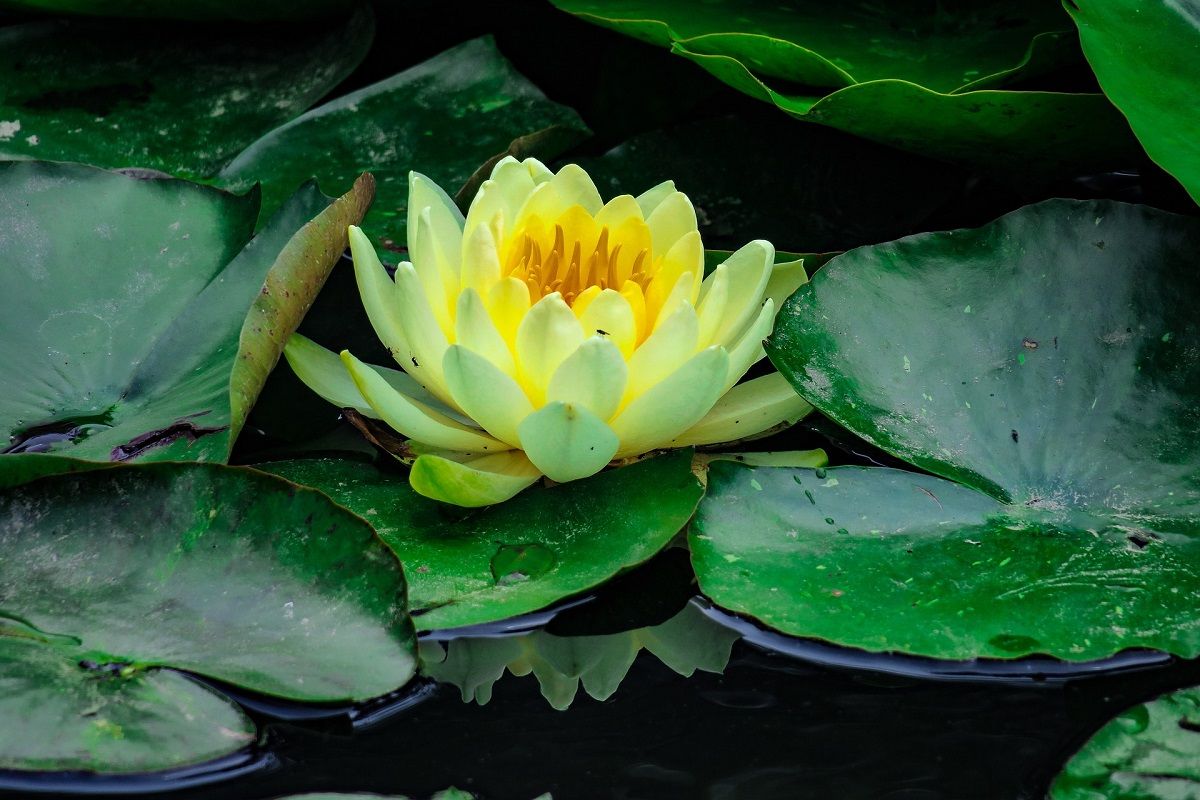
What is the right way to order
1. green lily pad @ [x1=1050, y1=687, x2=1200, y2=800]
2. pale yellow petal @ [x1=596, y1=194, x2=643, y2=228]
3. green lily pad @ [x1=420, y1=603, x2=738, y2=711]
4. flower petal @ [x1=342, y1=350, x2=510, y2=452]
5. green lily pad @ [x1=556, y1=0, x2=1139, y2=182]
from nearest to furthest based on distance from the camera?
green lily pad @ [x1=1050, y1=687, x2=1200, y2=800]
green lily pad @ [x1=420, y1=603, x2=738, y2=711]
flower petal @ [x1=342, y1=350, x2=510, y2=452]
pale yellow petal @ [x1=596, y1=194, x2=643, y2=228]
green lily pad @ [x1=556, y1=0, x2=1139, y2=182]

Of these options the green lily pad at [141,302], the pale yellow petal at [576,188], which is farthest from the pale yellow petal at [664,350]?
the green lily pad at [141,302]

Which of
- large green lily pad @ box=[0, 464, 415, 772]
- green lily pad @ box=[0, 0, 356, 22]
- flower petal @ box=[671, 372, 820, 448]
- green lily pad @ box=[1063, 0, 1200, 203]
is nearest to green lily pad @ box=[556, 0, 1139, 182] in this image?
green lily pad @ box=[1063, 0, 1200, 203]

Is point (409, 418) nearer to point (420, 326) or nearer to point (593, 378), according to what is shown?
point (420, 326)

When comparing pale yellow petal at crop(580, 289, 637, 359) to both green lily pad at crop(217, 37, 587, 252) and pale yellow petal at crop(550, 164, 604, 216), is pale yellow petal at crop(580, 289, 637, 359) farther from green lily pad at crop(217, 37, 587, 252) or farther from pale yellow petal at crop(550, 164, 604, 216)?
green lily pad at crop(217, 37, 587, 252)

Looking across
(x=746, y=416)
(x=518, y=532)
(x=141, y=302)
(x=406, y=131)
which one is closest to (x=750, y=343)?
(x=746, y=416)

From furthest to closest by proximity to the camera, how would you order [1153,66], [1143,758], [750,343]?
[1153,66] < [750,343] < [1143,758]

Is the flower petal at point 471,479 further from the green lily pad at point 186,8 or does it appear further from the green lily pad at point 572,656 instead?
the green lily pad at point 186,8

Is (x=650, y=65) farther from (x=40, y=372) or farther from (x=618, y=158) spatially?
(x=40, y=372)
